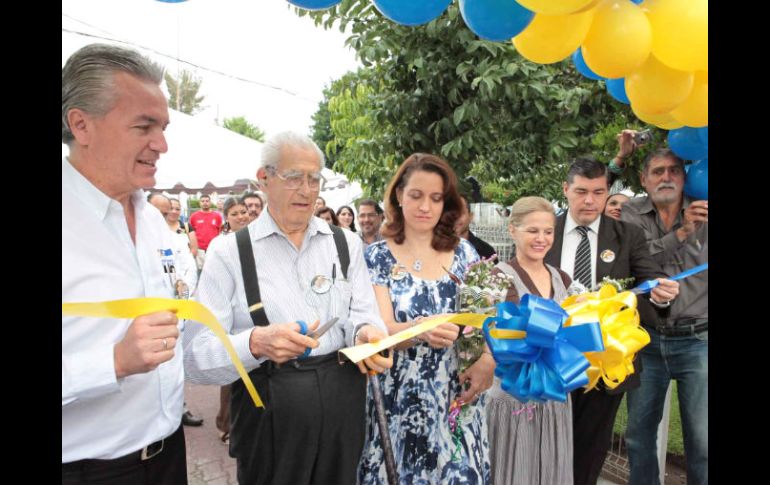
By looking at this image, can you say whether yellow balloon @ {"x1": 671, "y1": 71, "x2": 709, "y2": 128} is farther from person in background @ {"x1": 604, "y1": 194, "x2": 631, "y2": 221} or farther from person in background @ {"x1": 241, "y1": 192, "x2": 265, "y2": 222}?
person in background @ {"x1": 241, "y1": 192, "x2": 265, "y2": 222}

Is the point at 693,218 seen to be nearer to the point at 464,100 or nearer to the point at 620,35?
the point at 620,35

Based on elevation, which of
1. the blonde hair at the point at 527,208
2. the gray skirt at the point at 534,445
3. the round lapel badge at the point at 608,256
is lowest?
the gray skirt at the point at 534,445


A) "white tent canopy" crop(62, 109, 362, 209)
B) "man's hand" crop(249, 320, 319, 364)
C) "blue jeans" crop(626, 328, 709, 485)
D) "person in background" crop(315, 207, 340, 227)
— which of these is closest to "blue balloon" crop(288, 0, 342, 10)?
"man's hand" crop(249, 320, 319, 364)

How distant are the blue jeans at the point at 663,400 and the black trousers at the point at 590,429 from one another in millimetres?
368

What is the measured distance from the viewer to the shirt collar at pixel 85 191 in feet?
4.88

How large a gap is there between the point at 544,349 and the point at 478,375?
618 mm

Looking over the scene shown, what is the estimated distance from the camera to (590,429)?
285cm

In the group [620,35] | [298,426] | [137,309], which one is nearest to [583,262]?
[620,35]

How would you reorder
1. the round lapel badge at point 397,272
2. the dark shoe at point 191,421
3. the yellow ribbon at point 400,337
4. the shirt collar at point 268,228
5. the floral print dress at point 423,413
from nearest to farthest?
the yellow ribbon at point 400,337, the shirt collar at point 268,228, the floral print dress at point 423,413, the round lapel badge at point 397,272, the dark shoe at point 191,421

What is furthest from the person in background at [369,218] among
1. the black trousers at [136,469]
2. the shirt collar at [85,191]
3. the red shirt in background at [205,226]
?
the shirt collar at [85,191]

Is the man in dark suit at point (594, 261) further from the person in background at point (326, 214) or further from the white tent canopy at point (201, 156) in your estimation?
the white tent canopy at point (201, 156)

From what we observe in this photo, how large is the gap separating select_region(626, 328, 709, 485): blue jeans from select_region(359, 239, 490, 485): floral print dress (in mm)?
1215

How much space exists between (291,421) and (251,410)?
0.57 ft
